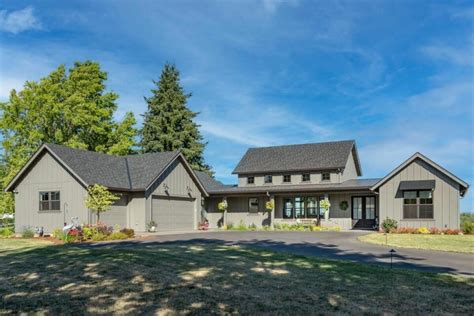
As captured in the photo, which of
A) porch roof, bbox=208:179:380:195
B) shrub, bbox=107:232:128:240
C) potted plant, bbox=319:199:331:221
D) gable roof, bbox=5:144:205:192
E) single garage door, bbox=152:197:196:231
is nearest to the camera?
shrub, bbox=107:232:128:240

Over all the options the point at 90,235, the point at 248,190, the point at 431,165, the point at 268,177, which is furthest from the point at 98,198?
the point at 431,165

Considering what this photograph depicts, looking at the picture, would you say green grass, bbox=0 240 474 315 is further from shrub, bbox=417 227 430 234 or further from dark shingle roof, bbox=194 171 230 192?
dark shingle roof, bbox=194 171 230 192

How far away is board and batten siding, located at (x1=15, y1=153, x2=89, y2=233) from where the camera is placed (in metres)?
26.4

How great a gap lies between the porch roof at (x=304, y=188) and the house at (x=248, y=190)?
0.25 feet

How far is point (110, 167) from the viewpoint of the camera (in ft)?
A: 98.9

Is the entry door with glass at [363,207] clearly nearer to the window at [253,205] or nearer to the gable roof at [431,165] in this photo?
the gable roof at [431,165]

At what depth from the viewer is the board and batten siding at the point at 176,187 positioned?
29.8m

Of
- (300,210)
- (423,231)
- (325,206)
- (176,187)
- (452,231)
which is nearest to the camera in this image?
(452,231)

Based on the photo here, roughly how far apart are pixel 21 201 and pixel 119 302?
76.1ft

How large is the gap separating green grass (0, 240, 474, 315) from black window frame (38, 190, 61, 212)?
15.2 metres

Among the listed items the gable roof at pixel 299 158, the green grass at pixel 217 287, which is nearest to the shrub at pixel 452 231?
the gable roof at pixel 299 158

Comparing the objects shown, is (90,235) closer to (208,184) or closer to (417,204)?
(208,184)

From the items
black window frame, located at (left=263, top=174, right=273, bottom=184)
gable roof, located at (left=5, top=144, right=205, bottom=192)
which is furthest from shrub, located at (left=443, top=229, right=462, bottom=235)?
gable roof, located at (left=5, top=144, right=205, bottom=192)

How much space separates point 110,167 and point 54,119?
489 inches
